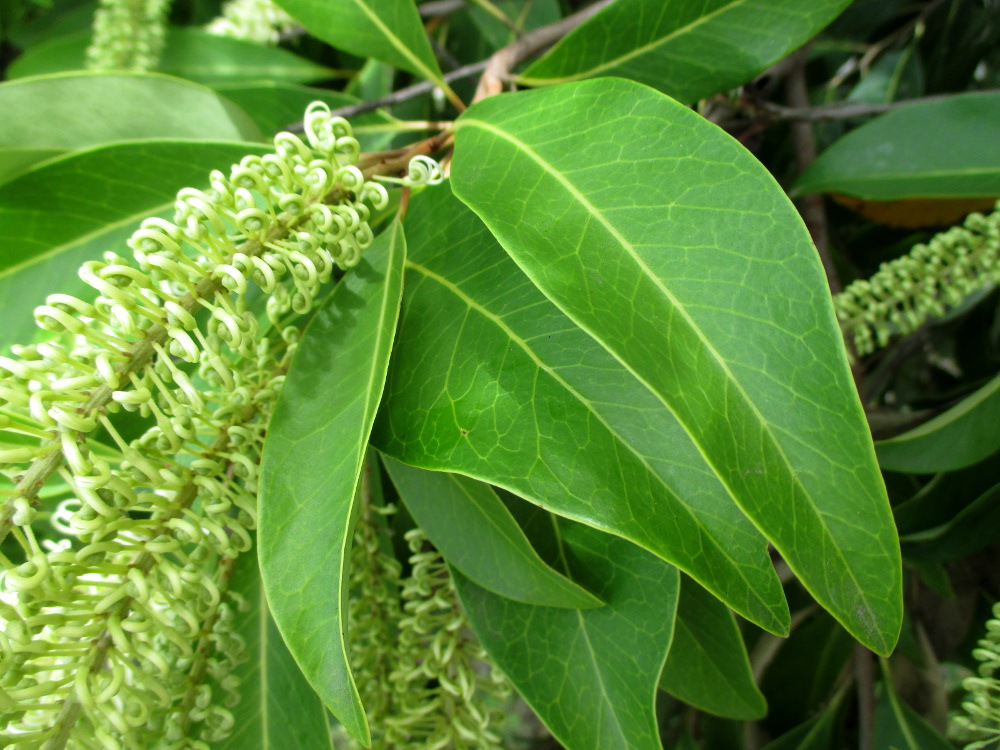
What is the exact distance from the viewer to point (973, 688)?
2.03 ft

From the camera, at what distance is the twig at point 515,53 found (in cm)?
79

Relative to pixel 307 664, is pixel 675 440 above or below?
above

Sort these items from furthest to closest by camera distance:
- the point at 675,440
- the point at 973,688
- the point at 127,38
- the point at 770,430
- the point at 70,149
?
the point at 127,38, the point at 70,149, the point at 973,688, the point at 675,440, the point at 770,430

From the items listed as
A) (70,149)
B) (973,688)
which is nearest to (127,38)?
(70,149)

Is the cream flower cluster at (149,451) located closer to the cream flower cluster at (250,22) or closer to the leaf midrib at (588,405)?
the leaf midrib at (588,405)

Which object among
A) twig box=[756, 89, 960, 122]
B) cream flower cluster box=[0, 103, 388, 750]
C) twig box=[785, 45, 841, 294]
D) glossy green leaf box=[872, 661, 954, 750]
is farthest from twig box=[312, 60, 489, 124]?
glossy green leaf box=[872, 661, 954, 750]

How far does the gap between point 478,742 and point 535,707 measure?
12 cm

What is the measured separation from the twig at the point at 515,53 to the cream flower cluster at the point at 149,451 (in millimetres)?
283

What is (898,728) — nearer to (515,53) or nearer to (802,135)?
(802,135)

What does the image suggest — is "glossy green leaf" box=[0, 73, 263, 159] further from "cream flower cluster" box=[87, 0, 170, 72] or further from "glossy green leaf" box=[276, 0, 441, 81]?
"cream flower cluster" box=[87, 0, 170, 72]

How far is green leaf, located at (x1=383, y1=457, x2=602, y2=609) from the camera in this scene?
58cm

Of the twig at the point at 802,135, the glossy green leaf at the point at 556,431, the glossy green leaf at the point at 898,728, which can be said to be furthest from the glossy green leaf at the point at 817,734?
the glossy green leaf at the point at 556,431

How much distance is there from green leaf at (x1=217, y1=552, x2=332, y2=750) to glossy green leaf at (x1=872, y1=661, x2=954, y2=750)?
78 centimetres

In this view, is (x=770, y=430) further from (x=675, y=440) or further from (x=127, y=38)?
(x=127, y=38)
